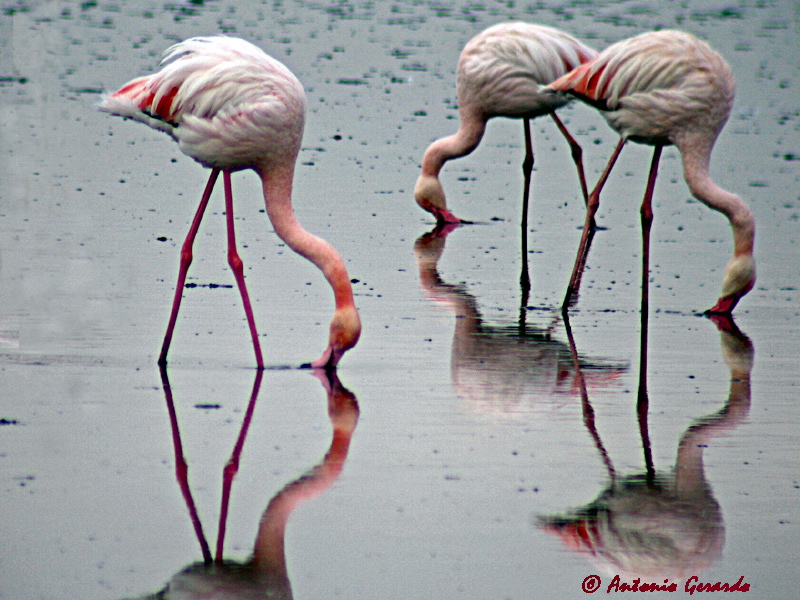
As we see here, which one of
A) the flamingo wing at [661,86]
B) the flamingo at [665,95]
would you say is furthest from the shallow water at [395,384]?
the flamingo wing at [661,86]

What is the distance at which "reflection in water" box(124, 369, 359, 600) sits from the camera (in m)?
4.42

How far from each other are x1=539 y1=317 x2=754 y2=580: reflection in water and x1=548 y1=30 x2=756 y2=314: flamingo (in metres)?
2.47

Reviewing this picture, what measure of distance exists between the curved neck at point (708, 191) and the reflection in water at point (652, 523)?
2529 mm

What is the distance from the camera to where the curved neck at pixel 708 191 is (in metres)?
8.02

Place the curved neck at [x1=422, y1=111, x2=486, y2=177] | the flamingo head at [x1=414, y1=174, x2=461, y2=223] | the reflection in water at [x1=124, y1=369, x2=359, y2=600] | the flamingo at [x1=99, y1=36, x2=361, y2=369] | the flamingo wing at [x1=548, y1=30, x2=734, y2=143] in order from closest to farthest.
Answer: the reflection in water at [x1=124, y1=369, x2=359, y2=600] → the flamingo at [x1=99, y1=36, x2=361, y2=369] → the flamingo wing at [x1=548, y1=30, x2=734, y2=143] → the curved neck at [x1=422, y1=111, x2=486, y2=177] → the flamingo head at [x1=414, y1=174, x2=461, y2=223]

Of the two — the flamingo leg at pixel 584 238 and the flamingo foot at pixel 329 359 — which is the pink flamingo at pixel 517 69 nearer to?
the flamingo leg at pixel 584 238

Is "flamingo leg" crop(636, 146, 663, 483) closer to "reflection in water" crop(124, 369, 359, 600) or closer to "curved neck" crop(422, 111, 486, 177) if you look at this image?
"reflection in water" crop(124, 369, 359, 600)

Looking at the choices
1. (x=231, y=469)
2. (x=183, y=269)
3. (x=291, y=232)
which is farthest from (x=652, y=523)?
(x=183, y=269)

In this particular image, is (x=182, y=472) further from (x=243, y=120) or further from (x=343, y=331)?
(x=243, y=120)

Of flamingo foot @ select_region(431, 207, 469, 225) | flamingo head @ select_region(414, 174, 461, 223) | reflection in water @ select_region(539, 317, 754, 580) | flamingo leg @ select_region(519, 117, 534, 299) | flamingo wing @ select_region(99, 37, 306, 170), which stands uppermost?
flamingo wing @ select_region(99, 37, 306, 170)

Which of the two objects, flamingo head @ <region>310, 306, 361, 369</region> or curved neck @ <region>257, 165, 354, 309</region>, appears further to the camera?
curved neck @ <region>257, 165, 354, 309</region>

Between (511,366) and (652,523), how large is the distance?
7.60ft

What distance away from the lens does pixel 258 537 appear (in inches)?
191

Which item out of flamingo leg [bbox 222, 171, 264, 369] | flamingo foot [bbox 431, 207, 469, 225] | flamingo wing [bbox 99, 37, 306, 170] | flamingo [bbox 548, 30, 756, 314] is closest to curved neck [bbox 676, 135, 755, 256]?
flamingo [bbox 548, 30, 756, 314]
